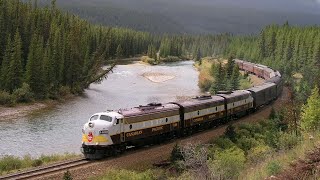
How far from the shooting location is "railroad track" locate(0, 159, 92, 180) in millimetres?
26703

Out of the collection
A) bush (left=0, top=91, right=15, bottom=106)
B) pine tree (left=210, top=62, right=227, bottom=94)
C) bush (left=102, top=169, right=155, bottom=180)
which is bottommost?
pine tree (left=210, top=62, right=227, bottom=94)

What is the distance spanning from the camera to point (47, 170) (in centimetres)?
2855

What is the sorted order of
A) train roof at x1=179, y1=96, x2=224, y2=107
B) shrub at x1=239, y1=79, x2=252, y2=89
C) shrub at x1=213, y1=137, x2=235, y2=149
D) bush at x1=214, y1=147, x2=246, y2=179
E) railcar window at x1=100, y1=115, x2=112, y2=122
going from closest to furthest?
bush at x1=214, y1=147, x2=246, y2=179 < railcar window at x1=100, y1=115, x2=112, y2=122 < shrub at x1=213, y1=137, x2=235, y2=149 < train roof at x1=179, y1=96, x2=224, y2=107 < shrub at x1=239, y1=79, x2=252, y2=89

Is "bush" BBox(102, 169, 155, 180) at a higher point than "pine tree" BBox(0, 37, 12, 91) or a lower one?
higher

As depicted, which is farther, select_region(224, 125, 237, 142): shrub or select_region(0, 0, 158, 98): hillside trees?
select_region(0, 0, 158, 98): hillside trees

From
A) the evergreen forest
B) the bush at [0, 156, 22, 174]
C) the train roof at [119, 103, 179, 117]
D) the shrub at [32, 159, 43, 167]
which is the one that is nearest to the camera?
the bush at [0, 156, 22, 174]

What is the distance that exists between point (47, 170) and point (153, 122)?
422 inches

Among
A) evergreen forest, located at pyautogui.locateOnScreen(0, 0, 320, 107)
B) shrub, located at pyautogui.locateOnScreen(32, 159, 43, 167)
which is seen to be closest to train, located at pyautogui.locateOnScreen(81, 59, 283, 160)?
shrub, located at pyautogui.locateOnScreen(32, 159, 43, 167)

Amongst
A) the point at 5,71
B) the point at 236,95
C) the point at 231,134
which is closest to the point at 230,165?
the point at 231,134

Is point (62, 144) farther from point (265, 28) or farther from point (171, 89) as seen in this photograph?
point (265, 28)

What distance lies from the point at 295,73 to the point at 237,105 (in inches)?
3004

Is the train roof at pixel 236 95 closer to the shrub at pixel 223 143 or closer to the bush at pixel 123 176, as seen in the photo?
the shrub at pixel 223 143

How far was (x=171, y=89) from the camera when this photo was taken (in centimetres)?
9931

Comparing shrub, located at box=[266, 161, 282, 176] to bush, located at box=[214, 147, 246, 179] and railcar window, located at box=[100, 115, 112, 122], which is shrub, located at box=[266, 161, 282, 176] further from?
railcar window, located at box=[100, 115, 112, 122]
